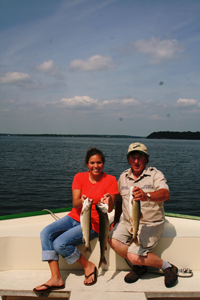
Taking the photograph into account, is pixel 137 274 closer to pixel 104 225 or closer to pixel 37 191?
pixel 104 225

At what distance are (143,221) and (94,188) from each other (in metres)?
0.83

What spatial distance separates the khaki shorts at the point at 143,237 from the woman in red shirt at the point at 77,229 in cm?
34

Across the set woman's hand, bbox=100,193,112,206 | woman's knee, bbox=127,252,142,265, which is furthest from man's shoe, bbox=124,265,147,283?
woman's hand, bbox=100,193,112,206

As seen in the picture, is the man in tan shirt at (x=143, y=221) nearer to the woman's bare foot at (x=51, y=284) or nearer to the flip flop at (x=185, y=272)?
the flip flop at (x=185, y=272)

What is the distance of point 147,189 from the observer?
11.4 ft

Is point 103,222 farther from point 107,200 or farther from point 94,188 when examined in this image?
point 94,188

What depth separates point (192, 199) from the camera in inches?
623

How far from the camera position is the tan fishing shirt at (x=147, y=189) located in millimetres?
3393

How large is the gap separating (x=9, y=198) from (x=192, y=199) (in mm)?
11736

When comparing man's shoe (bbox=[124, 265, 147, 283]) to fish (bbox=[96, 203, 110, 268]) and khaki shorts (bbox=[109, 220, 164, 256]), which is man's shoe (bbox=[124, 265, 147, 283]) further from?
fish (bbox=[96, 203, 110, 268])

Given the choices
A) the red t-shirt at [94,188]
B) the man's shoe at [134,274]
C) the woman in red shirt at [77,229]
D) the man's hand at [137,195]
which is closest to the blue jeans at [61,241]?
the woman in red shirt at [77,229]

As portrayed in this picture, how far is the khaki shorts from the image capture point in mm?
3270

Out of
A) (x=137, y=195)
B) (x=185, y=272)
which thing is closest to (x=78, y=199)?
(x=137, y=195)

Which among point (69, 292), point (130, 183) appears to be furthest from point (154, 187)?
point (69, 292)
